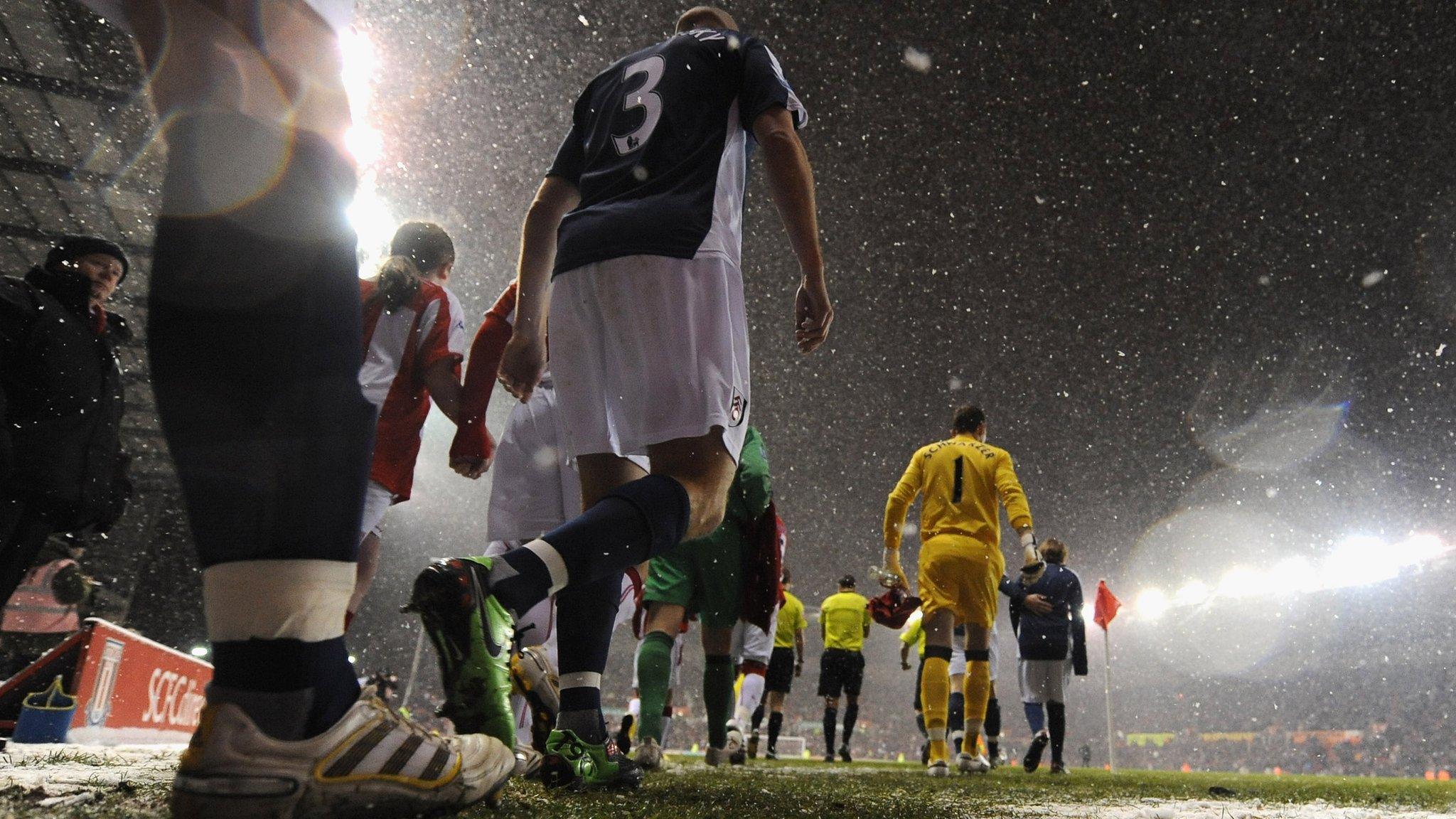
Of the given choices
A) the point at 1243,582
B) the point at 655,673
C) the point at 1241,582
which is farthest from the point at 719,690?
the point at 1241,582

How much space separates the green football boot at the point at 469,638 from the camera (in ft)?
4.46

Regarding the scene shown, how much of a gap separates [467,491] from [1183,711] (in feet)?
122

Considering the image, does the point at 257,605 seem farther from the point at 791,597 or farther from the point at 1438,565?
the point at 1438,565

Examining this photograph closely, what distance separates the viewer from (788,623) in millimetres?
10867

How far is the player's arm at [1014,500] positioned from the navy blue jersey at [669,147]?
3.33 meters

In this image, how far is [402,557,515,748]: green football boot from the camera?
1360mm

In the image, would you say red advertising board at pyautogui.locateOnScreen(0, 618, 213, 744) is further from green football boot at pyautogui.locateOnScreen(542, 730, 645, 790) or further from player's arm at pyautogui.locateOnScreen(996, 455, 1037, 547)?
player's arm at pyautogui.locateOnScreen(996, 455, 1037, 547)

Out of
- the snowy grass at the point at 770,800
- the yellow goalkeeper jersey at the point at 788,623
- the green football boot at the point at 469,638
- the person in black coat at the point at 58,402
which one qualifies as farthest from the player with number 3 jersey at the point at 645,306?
the yellow goalkeeper jersey at the point at 788,623

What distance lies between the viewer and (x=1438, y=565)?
3088 centimetres

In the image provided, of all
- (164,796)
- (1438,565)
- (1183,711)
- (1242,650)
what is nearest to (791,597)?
(164,796)

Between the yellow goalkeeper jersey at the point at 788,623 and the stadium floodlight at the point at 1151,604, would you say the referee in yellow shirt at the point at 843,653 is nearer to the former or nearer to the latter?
the yellow goalkeeper jersey at the point at 788,623

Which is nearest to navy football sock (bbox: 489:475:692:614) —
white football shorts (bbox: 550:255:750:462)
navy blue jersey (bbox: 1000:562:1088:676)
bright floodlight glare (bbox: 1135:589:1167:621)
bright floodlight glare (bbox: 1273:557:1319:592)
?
white football shorts (bbox: 550:255:750:462)

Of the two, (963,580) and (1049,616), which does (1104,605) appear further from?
(963,580)

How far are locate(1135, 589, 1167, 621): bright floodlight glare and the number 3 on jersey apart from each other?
53.1m
